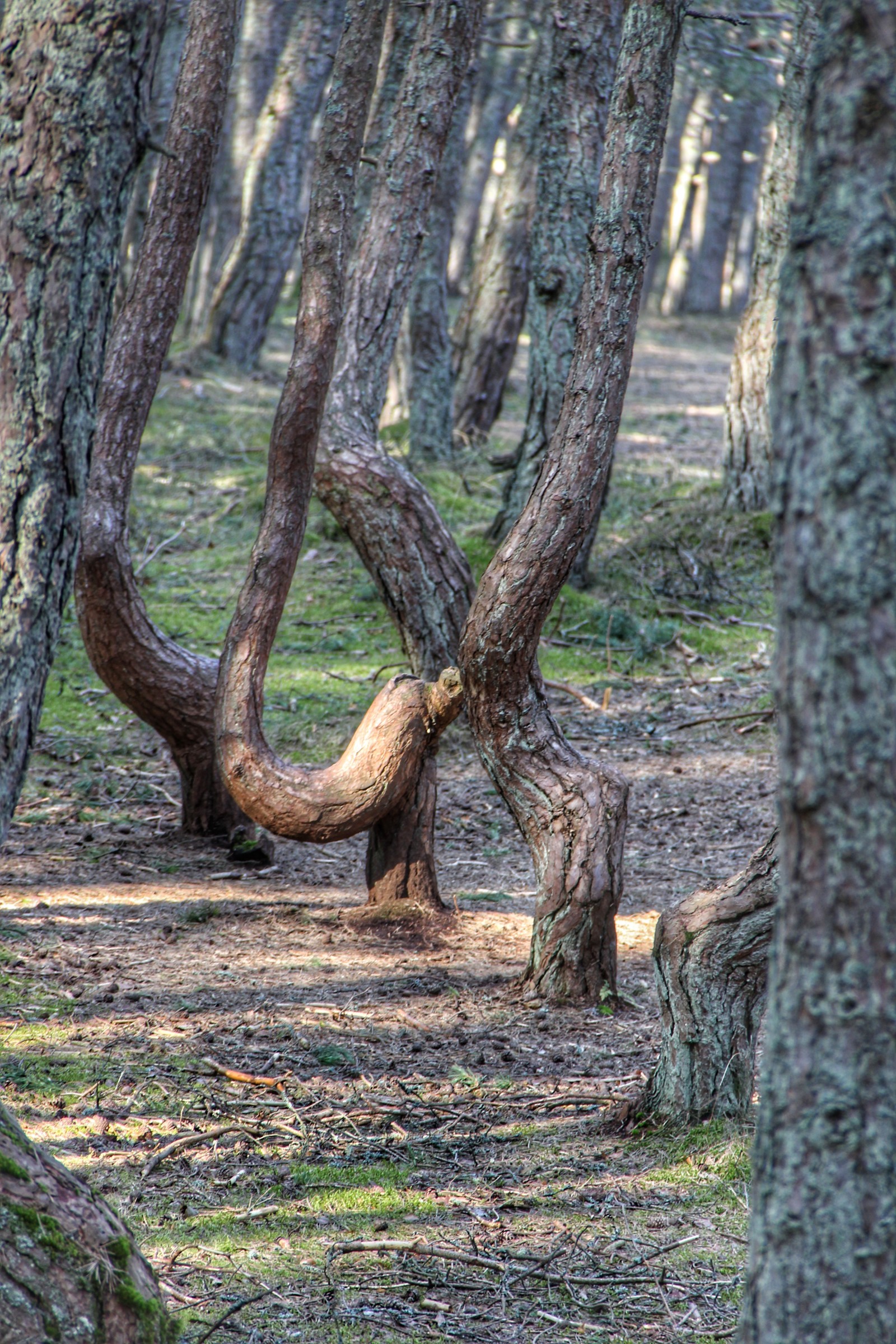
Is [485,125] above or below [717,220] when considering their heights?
below

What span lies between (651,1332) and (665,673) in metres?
6.92

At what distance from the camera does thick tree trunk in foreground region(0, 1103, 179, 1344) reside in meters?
2.16

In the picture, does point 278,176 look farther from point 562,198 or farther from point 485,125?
point 485,125

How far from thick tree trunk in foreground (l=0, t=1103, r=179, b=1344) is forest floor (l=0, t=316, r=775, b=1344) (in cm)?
40

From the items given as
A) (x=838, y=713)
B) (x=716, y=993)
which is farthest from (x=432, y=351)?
(x=838, y=713)

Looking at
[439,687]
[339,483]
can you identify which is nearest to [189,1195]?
[439,687]

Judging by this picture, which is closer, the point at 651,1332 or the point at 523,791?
the point at 651,1332

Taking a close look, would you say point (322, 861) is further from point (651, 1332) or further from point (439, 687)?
point (651, 1332)

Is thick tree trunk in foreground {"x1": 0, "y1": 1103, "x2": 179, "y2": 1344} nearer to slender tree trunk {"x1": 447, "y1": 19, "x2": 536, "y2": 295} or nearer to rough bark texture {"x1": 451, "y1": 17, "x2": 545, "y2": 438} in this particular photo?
rough bark texture {"x1": 451, "y1": 17, "x2": 545, "y2": 438}

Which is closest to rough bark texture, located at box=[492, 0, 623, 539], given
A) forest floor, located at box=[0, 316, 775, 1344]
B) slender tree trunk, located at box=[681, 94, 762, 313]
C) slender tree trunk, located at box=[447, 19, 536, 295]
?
forest floor, located at box=[0, 316, 775, 1344]

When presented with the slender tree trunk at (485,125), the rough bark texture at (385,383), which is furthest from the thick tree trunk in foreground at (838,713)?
the slender tree trunk at (485,125)

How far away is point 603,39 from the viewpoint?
869 cm

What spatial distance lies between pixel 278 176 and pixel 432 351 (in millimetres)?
6836

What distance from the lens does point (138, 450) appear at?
6219 millimetres
